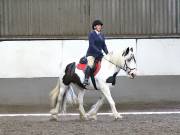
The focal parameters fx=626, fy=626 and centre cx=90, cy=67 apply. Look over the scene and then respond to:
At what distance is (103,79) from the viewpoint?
14.0m

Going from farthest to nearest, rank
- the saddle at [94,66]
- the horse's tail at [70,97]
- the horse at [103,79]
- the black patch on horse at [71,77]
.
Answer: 1. the horse's tail at [70,97]
2. the black patch on horse at [71,77]
3. the saddle at [94,66]
4. the horse at [103,79]

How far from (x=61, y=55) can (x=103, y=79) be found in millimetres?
4472

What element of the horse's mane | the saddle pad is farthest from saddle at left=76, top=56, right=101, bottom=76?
the horse's mane

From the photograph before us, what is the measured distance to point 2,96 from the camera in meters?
17.9

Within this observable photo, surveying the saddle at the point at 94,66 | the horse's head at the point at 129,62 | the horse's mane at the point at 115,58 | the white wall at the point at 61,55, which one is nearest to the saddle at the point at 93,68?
the saddle at the point at 94,66

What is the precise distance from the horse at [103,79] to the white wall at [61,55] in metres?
3.66

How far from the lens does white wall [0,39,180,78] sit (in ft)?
59.9

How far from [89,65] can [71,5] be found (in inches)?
193

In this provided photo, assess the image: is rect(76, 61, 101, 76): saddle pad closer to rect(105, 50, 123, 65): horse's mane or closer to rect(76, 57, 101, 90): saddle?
rect(76, 57, 101, 90): saddle

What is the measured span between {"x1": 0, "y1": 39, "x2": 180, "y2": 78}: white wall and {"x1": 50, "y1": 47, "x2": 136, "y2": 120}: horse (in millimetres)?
3657

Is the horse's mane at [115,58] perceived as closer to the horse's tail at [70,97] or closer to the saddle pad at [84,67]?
the saddle pad at [84,67]

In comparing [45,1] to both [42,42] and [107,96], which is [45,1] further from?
[107,96]

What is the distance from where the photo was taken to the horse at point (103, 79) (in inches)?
551

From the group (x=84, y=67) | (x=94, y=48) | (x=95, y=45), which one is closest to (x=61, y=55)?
(x=84, y=67)
